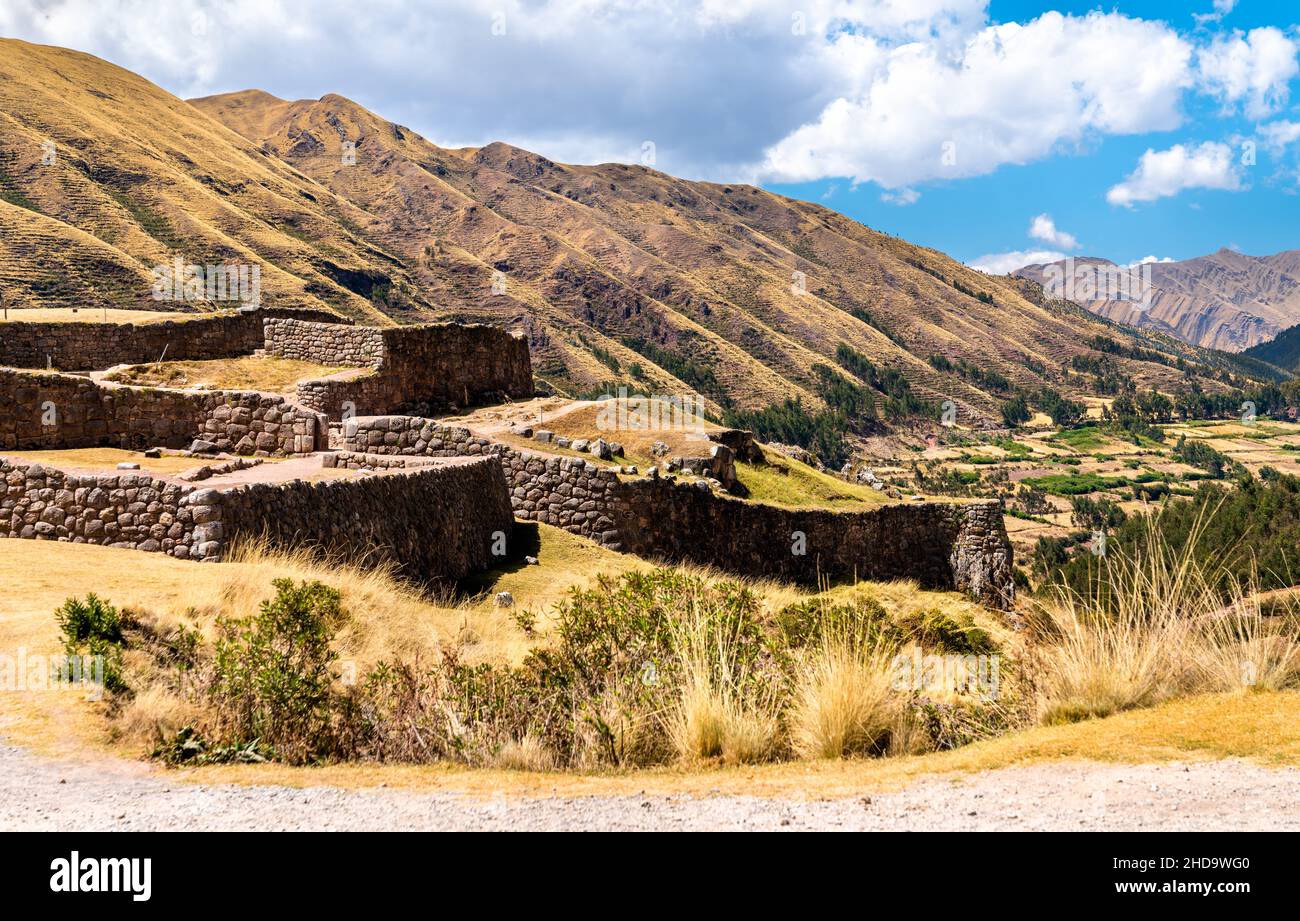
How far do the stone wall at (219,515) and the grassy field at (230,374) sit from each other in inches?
404

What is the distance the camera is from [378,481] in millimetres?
12977

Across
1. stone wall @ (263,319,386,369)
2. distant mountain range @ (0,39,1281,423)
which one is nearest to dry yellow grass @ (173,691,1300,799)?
stone wall @ (263,319,386,369)

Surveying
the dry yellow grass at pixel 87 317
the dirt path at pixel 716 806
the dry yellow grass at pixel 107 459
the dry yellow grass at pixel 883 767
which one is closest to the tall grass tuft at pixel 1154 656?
the dry yellow grass at pixel 883 767

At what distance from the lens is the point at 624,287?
175 meters

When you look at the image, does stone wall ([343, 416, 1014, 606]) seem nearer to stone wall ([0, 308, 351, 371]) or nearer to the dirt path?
stone wall ([0, 308, 351, 371])

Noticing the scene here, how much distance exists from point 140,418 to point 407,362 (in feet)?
24.8

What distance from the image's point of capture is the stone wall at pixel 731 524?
703 inches

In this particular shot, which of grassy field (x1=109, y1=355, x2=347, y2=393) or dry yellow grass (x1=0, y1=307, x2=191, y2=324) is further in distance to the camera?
dry yellow grass (x1=0, y1=307, x2=191, y2=324)

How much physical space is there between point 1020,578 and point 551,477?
17348 millimetres

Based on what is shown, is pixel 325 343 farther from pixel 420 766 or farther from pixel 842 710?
pixel 842 710

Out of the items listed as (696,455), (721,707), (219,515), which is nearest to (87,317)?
(696,455)

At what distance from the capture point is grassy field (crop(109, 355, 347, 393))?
2247cm

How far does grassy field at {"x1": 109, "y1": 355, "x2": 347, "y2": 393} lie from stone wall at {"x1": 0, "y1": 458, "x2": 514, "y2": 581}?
10.3m

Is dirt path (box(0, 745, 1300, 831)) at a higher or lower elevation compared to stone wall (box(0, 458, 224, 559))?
lower
